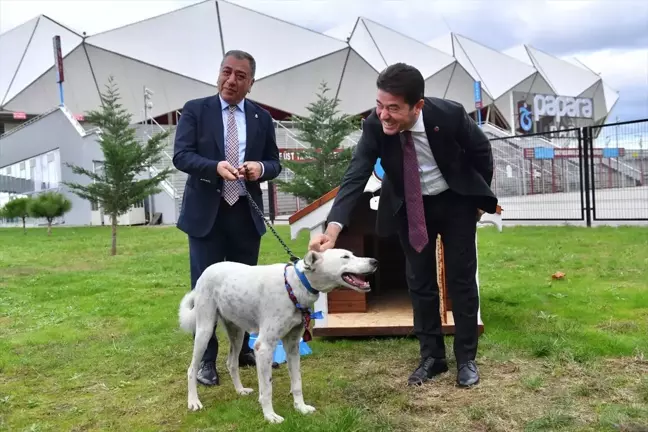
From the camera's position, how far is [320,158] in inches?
530

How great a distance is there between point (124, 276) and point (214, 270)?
20.8ft

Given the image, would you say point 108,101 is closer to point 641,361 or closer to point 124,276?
point 124,276

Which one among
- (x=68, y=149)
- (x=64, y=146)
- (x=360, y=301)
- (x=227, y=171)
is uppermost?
(x=64, y=146)

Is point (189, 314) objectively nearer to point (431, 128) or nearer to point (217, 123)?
point (217, 123)

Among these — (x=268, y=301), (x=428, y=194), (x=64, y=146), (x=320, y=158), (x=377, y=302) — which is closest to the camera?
(x=268, y=301)

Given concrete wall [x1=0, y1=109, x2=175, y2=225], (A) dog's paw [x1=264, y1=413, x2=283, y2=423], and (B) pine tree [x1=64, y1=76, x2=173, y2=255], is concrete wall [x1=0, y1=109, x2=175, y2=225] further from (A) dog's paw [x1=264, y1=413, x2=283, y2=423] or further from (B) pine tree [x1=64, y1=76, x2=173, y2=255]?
(A) dog's paw [x1=264, y1=413, x2=283, y2=423]

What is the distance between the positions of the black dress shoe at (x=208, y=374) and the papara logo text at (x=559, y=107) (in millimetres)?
44078

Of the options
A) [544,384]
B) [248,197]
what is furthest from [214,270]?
[544,384]

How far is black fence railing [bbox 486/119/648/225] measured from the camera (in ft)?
42.7

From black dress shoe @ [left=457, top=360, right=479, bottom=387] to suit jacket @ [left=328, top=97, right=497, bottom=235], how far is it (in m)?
1.03

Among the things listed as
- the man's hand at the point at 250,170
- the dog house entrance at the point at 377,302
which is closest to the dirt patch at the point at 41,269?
the dog house entrance at the point at 377,302

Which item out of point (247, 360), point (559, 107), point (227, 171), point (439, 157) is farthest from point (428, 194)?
point (559, 107)

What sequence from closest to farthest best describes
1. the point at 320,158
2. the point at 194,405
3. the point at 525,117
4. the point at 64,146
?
1. the point at 194,405
2. the point at 320,158
3. the point at 64,146
4. the point at 525,117

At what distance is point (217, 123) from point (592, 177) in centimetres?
1166
